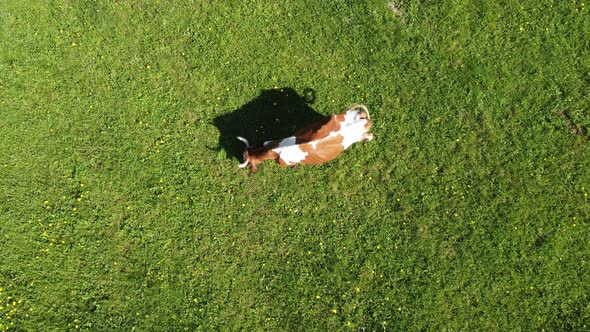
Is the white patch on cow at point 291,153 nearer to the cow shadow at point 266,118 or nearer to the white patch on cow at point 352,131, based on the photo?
the white patch on cow at point 352,131

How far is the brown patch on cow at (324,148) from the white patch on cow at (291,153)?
7cm

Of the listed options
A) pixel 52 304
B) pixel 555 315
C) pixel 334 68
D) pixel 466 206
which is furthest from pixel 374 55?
pixel 52 304

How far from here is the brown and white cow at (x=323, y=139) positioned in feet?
20.9

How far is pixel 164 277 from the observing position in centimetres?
727

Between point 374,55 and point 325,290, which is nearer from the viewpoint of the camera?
point 325,290

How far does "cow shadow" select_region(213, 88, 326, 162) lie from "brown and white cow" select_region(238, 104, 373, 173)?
38.4 inches

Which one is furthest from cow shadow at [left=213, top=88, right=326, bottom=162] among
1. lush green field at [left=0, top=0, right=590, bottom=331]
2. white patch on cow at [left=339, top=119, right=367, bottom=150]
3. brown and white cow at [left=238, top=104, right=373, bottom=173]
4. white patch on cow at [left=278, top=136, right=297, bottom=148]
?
white patch on cow at [left=339, top=119, right=367, bottom=150]

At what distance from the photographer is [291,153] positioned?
6.52 m

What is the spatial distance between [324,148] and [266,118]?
1.68 meters

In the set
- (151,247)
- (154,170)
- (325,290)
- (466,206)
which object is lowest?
(325,290)

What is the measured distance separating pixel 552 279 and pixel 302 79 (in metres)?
5.64

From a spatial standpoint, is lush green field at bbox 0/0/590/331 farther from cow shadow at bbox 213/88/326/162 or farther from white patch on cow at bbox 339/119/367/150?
white patch on cow at bbox 339/119/367/150

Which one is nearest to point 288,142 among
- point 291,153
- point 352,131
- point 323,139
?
point 291,153

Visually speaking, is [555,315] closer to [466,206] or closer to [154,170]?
[466,206]
